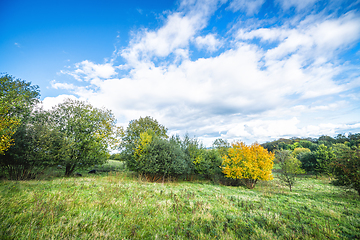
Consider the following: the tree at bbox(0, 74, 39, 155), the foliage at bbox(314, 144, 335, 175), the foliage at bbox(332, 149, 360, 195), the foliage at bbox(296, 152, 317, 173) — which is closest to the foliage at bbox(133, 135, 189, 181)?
the tree at bbox(0, 74, 39, 155)

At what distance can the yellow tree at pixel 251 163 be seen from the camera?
58.1 feet

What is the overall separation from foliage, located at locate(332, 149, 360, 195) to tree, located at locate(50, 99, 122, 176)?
25730 mm

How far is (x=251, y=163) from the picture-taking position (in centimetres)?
1834

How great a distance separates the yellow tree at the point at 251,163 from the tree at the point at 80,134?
18.2 meters

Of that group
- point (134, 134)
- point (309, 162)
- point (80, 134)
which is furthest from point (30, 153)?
point (309, 162)

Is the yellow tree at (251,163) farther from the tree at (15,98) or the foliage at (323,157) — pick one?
the foliage at (323,157)

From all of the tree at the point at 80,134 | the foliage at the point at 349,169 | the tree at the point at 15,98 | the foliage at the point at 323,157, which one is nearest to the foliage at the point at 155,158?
the tree at the point at 80,134

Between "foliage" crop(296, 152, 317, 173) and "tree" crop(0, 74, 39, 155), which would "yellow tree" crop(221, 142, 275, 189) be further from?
"foliage" crop(296, 152, 317, 173)

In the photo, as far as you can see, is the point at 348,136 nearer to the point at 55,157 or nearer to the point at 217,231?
the point at 217,231

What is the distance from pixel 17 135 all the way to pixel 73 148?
433cm

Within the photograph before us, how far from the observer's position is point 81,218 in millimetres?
4629

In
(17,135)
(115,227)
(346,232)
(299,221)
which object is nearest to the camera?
(115,227)

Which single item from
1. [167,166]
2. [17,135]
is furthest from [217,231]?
[17,135]

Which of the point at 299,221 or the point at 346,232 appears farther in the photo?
the point at 299,221
